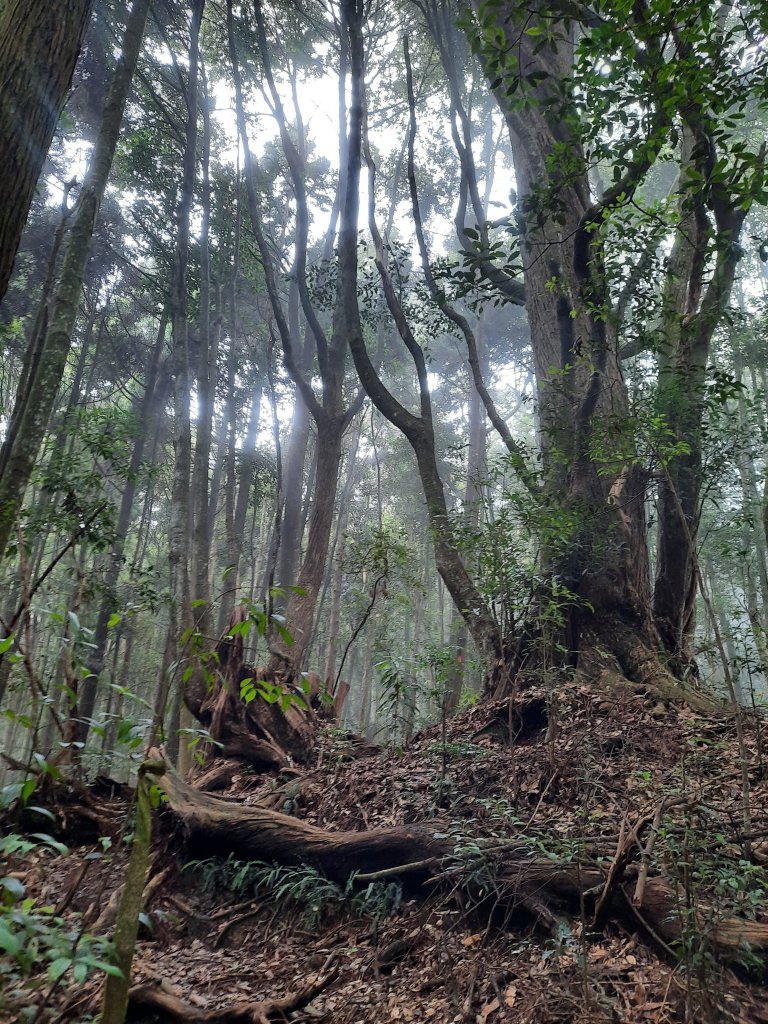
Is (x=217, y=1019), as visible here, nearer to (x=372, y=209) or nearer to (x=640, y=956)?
(x=640, y=956)

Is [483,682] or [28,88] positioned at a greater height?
[28,88]

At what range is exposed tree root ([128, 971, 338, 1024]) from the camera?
2.54 m

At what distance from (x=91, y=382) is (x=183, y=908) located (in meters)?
15.2

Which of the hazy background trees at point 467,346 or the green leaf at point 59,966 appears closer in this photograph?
the green leaf at point 59,966

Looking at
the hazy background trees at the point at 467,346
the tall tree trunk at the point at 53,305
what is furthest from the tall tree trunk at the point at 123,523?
the tall tree trunk at the point at 53,305

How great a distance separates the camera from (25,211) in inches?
96.3

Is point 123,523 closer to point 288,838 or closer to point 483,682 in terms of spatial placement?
point 483,682

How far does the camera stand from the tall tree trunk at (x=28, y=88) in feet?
7.80

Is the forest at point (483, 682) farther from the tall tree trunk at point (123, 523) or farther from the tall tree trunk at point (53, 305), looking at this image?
the tall tree trunk at point (123, 523)

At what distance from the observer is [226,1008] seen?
266 centimetres

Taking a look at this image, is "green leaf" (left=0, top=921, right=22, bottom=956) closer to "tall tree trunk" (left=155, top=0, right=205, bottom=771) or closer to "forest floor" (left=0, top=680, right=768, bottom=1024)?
"forest floor" (left=0, top=680, right=768, bottom=1024)

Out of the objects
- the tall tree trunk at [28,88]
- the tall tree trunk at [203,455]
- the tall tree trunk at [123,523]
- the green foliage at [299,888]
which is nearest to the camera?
the tall tree trunk at [28,88]

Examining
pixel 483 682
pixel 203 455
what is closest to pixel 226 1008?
pixel 483 682

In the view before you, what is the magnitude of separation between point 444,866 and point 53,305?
511 centimetres
